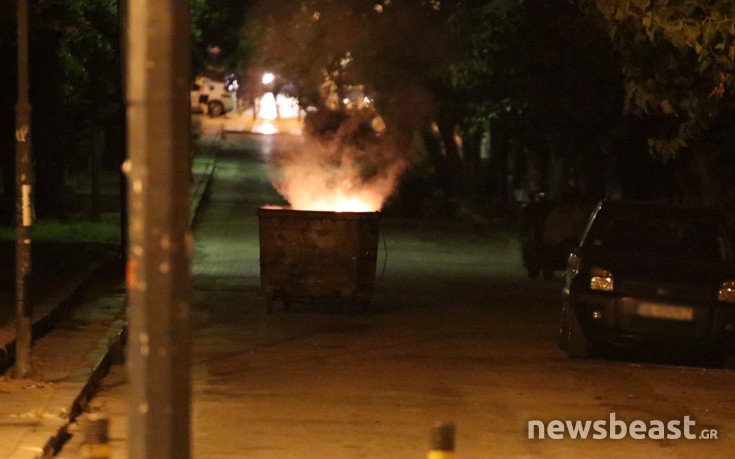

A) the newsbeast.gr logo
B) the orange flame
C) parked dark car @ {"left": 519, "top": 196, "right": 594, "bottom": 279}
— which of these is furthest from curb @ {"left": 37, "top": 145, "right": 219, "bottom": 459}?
parked dark car @ {"left": 519, "top": 196, "right": 594, "bottom": 279}

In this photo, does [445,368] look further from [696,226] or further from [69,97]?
[69,97]

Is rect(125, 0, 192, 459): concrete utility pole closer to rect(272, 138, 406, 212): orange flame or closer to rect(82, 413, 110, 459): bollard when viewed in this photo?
rect(82, 413, 110, 459): bollard

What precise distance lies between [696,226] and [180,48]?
991cm

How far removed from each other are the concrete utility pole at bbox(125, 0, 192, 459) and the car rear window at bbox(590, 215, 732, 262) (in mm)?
9028

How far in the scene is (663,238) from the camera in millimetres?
14117

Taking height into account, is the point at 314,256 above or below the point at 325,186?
below

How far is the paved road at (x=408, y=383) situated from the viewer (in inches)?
377

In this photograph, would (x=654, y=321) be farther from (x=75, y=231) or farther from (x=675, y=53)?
(x=75, y=231)

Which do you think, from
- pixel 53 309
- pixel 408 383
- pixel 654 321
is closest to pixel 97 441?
pixel 408 383

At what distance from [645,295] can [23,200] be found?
19.8ft

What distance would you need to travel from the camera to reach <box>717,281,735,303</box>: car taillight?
13.0 meters

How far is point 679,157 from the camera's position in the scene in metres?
22.6

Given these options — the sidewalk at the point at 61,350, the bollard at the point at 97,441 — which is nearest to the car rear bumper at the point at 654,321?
the sidewalk at the point at 61,350

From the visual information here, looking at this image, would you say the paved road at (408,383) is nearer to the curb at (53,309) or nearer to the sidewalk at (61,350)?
the sidewalk at (61,350)
